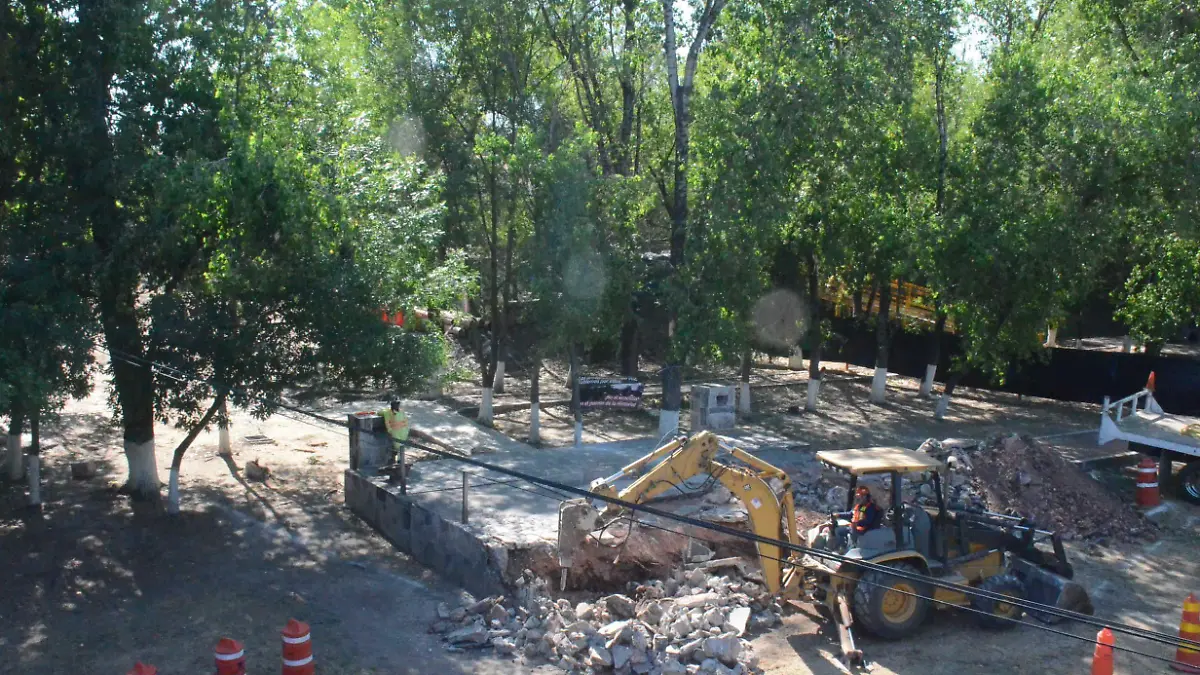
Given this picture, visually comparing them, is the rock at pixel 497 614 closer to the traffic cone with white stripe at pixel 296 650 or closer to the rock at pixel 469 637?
the rock at pixel 469 637

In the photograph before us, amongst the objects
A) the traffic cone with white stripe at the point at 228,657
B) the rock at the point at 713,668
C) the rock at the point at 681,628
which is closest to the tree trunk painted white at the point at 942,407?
the rock at the point at 681,628

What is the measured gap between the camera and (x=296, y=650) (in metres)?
8.15

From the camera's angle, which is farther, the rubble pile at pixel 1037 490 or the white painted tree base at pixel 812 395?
the white painted tree base at pixel 812 395

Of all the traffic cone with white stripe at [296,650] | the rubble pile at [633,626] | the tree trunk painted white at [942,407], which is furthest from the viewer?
the tree trunk painted white at [942,407]

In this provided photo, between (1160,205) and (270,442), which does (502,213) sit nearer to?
(270,442)

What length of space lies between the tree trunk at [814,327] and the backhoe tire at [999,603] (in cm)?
1197

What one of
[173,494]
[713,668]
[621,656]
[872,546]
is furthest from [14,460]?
[872,546]

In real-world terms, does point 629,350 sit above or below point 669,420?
above

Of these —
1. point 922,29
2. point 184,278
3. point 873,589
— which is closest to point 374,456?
point 184,278

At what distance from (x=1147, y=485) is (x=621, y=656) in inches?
431

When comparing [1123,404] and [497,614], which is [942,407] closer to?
[1123,404]

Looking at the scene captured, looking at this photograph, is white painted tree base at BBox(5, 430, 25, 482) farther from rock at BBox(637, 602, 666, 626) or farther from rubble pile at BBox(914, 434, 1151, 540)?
rubble pile at BBox(914, 434, 1151, 540)

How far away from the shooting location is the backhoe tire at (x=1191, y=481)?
52.7 ft

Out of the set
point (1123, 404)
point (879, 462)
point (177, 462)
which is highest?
point (879, 462)
